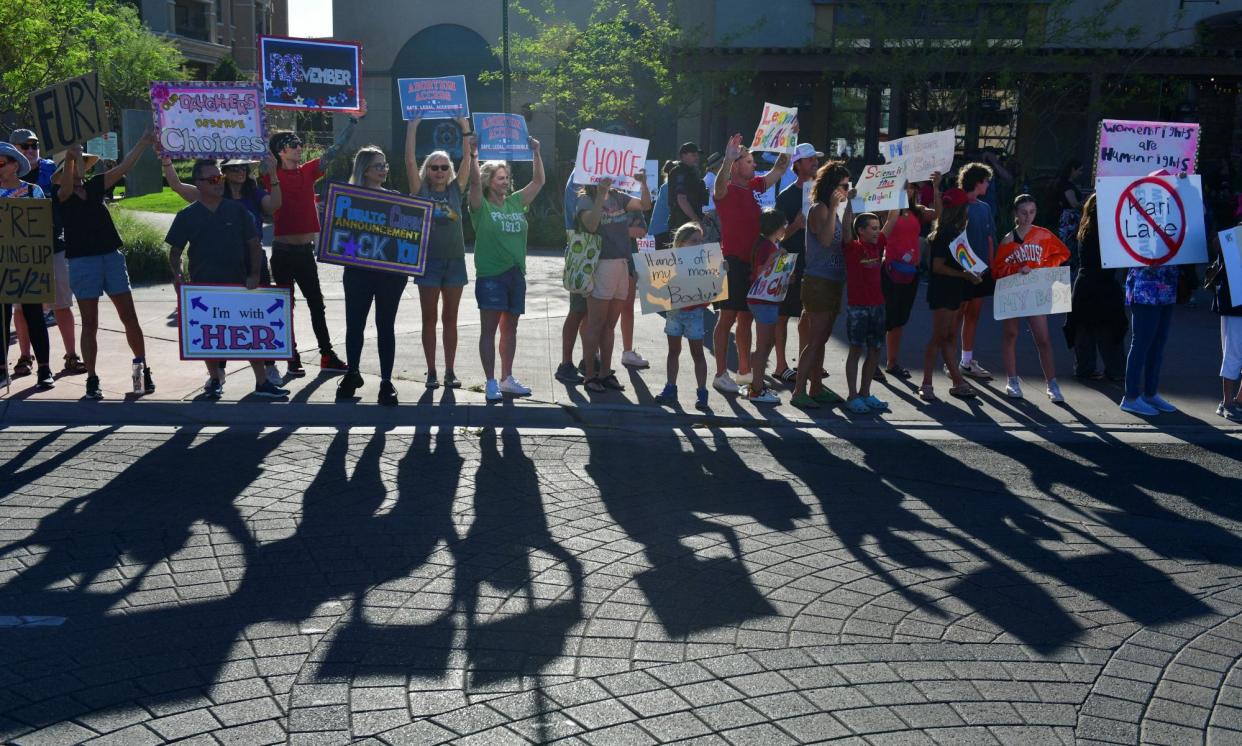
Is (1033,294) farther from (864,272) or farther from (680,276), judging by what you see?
(680,276)

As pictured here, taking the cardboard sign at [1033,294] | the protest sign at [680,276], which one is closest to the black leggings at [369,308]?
the protest sign at [680,276]

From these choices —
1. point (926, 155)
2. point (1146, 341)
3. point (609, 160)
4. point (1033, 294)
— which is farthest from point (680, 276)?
point (1146, 341)

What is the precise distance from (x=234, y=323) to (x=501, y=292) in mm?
1913

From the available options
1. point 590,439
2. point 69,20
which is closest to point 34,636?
point 590,439

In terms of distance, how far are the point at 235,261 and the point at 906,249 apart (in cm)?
510

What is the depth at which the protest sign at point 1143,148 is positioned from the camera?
927 cm

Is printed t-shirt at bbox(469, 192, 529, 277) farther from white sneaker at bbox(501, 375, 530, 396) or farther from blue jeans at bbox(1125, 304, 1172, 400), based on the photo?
blue jeans at bbox(1125, 304, 1172, 400)

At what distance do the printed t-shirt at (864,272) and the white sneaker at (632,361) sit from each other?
7.22 feet

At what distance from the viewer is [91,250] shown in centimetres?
862

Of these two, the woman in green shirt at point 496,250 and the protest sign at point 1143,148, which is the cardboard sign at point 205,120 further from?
the protest sign at point 1143,148

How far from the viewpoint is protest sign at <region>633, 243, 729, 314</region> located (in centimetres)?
903

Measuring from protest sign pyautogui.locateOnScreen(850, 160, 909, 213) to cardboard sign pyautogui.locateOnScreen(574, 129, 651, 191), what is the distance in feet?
5.59

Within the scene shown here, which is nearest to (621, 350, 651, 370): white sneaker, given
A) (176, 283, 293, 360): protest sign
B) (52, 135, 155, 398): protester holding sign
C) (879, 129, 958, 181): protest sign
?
(879, 129, 958, 181): protest sign

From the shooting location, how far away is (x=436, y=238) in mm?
8984
